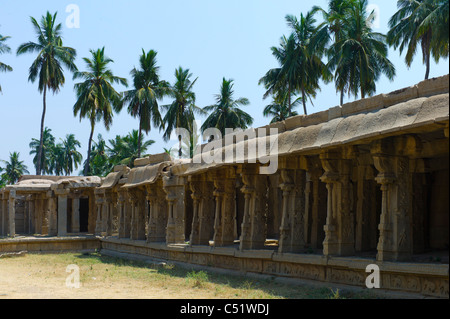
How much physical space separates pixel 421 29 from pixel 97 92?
23842 millimetres

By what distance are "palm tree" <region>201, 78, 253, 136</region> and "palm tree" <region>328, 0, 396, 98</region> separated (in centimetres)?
1205

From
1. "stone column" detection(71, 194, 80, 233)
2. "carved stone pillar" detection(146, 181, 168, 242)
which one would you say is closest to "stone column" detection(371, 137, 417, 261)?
"carved stone pillar" detection(146, 181, 168, 242)

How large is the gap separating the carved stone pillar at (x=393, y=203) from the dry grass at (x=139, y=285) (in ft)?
3.23

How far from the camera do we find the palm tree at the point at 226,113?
41344 mm

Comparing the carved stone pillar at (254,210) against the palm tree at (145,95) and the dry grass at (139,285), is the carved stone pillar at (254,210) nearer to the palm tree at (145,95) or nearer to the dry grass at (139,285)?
the dry grass at (139,285)

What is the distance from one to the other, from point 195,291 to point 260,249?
2.55m

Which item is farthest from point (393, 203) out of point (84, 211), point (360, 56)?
point (84, 211)

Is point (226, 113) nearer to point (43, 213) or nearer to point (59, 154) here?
point (43, 213)

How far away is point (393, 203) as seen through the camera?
9773 millimetres

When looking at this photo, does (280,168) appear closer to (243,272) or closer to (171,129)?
(243,272)

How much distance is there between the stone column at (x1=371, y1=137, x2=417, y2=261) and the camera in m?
9.61

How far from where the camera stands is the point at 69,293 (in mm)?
12109

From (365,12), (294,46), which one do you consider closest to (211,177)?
(365,12)

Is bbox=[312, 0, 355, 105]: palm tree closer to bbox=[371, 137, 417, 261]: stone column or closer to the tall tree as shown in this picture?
the tall tree
